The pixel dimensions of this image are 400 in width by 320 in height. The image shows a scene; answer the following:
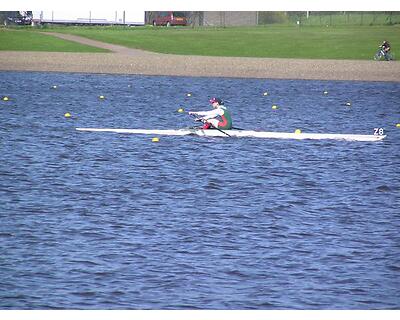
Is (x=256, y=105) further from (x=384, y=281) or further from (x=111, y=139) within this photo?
(x=384, y=281)

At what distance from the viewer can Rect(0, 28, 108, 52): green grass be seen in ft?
274

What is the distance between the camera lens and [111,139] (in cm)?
3994

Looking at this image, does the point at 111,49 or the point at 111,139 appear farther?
the point at 111,49

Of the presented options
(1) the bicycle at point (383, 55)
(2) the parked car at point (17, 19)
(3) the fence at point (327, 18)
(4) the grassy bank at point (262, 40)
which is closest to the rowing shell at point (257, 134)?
(1) the bicycle at point (383, 55)

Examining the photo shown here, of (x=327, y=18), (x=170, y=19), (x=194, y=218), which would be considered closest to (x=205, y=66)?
(x=327, y=18)

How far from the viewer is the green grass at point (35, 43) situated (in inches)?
3285

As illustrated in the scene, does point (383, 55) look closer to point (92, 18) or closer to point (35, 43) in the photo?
point (35, 43)

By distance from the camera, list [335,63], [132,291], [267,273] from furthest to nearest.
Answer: [335,63], [267,273], [132,291]

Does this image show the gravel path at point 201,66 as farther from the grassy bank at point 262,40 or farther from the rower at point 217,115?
the rower at point 217,115

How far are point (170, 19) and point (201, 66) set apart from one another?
36778 mm

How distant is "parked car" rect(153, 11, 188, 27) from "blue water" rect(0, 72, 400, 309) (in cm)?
6530

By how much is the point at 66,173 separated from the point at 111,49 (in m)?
55.4

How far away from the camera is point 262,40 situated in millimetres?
90562

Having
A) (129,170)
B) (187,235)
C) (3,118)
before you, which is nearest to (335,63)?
(3,118)
